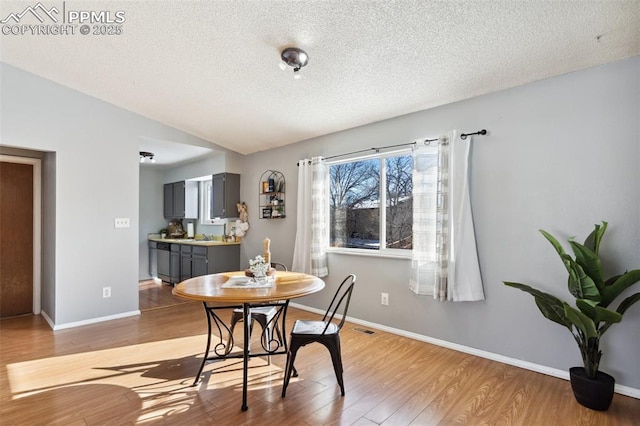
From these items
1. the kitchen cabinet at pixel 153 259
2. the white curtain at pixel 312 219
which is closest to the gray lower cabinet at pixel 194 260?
the kitchen cabinet at pixel 153 259

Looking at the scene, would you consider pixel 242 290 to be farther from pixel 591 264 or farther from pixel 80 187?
pixel 80 187

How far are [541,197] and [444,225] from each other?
0.79 m

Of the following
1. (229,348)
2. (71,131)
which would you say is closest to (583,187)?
(229,348)

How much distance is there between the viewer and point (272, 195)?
4914 mm

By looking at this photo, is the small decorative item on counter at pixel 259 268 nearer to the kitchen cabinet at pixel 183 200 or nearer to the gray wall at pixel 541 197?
the gray wall at pixel 541 197

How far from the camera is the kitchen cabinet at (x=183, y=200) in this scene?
6254 mm

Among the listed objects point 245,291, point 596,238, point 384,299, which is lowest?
point 384,299

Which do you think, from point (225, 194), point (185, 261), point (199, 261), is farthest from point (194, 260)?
point (225, 194)

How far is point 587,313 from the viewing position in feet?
6.53

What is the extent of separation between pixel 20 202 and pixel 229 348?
3618mm

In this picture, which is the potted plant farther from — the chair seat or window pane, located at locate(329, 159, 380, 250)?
window pane, located at locate(329, 159, 380, 250)

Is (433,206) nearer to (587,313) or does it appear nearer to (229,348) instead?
(587,313)

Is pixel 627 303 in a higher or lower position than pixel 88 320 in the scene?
higher

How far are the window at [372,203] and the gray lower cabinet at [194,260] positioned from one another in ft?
6.73
